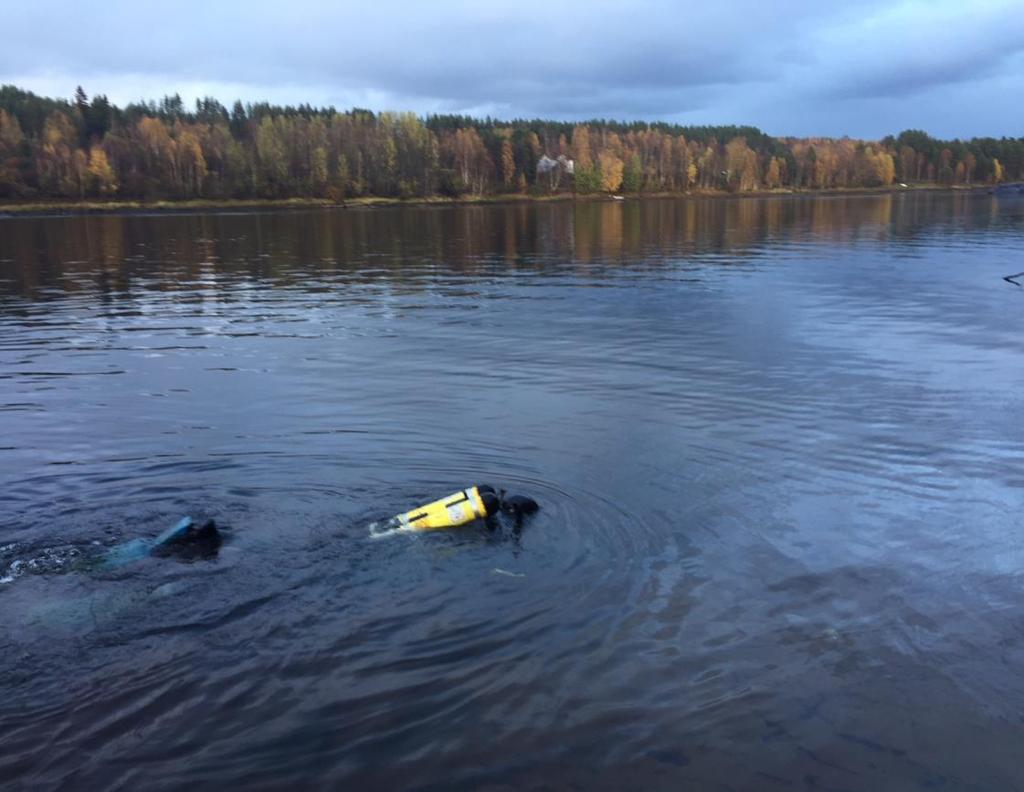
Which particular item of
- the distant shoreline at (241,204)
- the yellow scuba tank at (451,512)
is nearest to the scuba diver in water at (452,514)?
the yellow scuba tank at (451,512)

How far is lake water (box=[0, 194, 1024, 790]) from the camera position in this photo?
7480 millimetres

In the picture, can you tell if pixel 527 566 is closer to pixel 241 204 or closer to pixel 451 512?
pixel 451 512

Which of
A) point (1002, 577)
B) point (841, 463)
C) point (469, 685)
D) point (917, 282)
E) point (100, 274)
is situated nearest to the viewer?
point (469, 685)

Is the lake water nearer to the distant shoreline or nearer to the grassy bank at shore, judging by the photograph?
the distant shoreline

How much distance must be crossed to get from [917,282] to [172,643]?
39.0 metres

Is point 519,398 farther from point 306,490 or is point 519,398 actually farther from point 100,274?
point 100,274

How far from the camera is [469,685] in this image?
830 centimetres

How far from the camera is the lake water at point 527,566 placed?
7.48 metres

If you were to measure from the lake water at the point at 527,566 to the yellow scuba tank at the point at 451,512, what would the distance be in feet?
0.80

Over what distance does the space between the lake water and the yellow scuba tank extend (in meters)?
0.24

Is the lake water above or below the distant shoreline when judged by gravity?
below

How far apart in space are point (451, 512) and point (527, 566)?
4.72ft

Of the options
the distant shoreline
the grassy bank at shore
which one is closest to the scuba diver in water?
the distant shoreline

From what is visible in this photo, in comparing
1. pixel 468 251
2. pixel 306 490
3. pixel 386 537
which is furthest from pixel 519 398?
pixel 468 251
